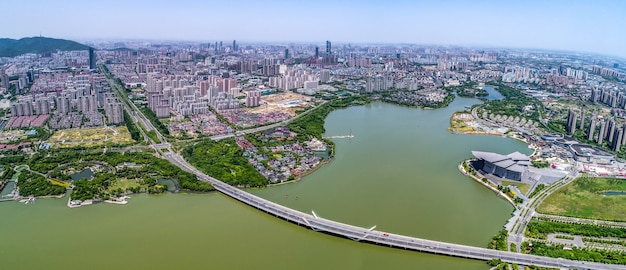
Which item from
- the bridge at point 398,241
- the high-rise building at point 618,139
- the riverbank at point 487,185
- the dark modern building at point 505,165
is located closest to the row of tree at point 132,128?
the bridge at point 398,241

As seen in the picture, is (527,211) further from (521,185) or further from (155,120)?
(155,120)

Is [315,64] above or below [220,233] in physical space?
above

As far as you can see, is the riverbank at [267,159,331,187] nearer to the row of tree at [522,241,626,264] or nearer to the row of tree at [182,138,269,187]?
the row of tree at [182,138,269,187]

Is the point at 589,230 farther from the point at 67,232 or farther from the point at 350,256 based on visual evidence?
the point at 67,232

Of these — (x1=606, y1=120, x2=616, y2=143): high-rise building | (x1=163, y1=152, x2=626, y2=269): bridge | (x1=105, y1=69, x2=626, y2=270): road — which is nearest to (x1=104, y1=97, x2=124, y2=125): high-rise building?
(x1=105, y1=69, x2=626, y2=270): road

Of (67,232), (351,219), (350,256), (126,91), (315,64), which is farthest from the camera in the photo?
(315,64)

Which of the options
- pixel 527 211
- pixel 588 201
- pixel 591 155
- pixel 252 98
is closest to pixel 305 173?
pixel 527 211

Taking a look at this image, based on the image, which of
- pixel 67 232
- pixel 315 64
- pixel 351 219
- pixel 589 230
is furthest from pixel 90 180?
pixel 315 64
